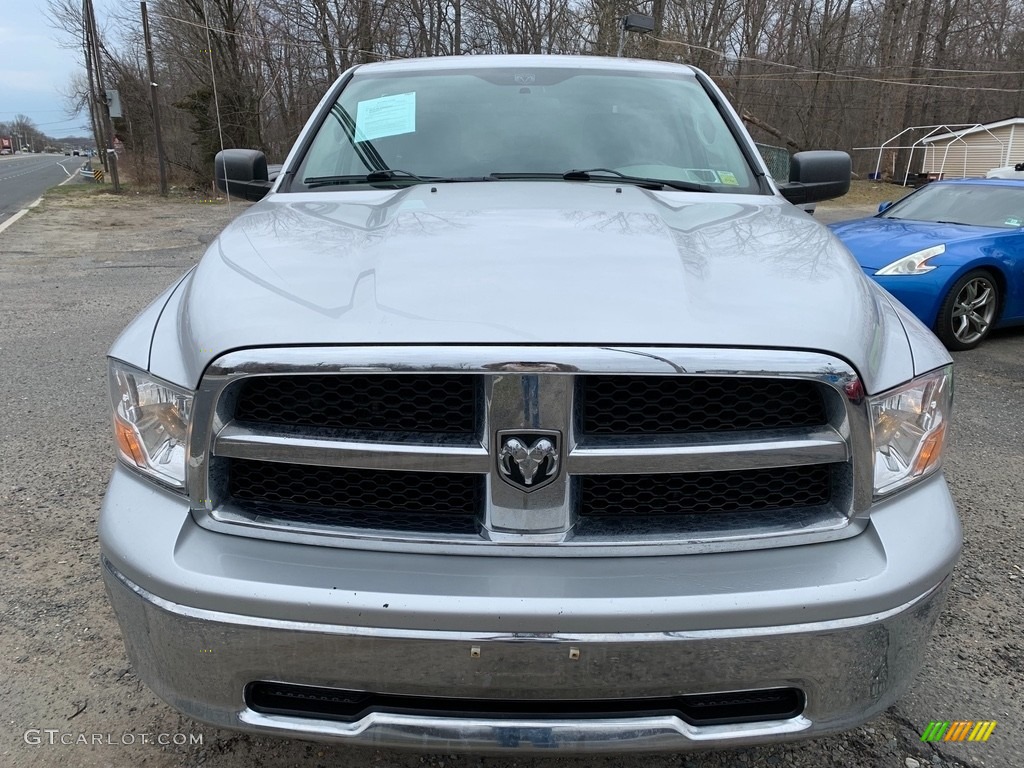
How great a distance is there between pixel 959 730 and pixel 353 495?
5.82ft

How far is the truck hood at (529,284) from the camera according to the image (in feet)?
4.54

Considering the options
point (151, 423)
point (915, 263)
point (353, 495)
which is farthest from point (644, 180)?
point (915, 263)

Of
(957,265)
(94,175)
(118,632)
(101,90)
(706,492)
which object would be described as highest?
(101,90)

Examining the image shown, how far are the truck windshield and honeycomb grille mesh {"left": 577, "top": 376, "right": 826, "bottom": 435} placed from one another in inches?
50.8

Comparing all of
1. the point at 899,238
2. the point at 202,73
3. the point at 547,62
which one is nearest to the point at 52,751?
the point at 547,62

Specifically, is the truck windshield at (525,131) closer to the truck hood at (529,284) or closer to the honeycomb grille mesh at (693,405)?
the truck hood at (529,284)

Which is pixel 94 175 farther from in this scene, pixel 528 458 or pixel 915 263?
pixel 528 458

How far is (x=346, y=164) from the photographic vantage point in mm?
2668

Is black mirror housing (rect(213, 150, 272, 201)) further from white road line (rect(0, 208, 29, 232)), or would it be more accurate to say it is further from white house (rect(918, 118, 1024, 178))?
white house (rect(918, 118, 1024, 178))

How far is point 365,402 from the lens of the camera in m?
1.43

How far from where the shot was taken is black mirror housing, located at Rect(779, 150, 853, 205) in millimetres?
2986

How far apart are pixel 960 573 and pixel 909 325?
154 cm

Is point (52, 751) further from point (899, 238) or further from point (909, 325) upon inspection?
point (899, 238)

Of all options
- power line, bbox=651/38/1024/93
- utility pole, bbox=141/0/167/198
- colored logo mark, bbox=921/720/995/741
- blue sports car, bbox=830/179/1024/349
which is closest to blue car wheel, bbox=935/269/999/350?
blue sports car, bbox=830/179/1024/349
